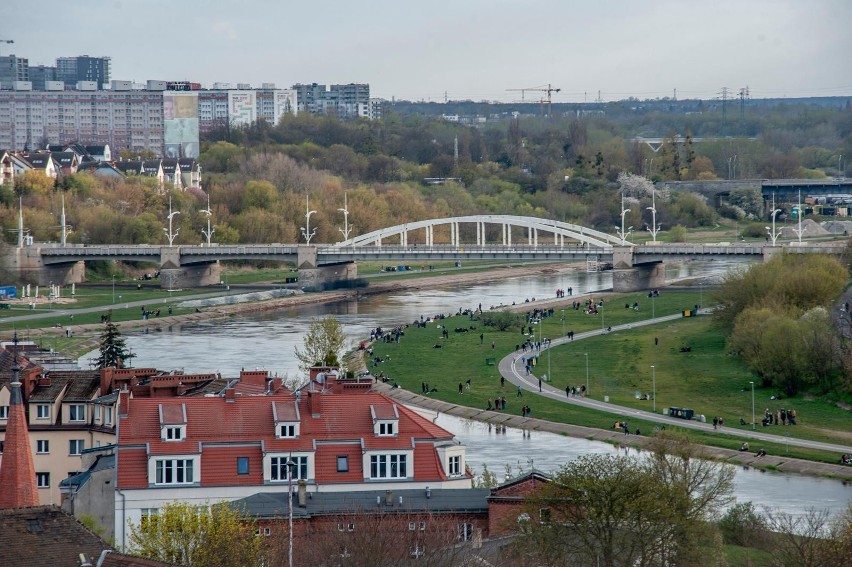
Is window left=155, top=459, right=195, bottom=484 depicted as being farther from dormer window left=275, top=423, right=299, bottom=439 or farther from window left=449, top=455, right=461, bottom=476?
window left=449, top=455, right=461, bottom=476

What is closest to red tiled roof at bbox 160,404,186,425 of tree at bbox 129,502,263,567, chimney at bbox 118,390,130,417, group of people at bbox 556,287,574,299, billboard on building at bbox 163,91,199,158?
chimney at bbox 118,390,130,417

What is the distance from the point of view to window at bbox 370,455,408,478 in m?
28.1

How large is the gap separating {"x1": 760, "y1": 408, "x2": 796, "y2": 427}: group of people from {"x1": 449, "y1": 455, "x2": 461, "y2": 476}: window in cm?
1976

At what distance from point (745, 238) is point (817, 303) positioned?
6612 cm

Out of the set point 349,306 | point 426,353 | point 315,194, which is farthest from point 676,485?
point 315,194

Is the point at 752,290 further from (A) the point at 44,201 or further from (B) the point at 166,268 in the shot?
(A) the point at 44,201

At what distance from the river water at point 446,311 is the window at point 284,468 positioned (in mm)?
9260

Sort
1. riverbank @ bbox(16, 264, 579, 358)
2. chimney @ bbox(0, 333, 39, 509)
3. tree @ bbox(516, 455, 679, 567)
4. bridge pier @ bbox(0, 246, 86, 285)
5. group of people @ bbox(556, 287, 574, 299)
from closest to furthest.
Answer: chimney @ bbox(0, 333, 39, 509)
tree @ bbox(516, 455, 679, 567)
riverbank @ bbox(16, 264, 579, 358)
group of people @ bbox(556, 287, 574, 299)
bridge pier @ bbox(0, 246, 86, 285)

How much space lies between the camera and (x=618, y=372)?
58.5m

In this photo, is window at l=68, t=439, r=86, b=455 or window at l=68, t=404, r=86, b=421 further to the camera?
window at l=68, t=404, r=86, b=421

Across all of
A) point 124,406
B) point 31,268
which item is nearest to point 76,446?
point 124,406

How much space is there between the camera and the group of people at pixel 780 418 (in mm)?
46844

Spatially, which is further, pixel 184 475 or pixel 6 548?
pixel 184 475

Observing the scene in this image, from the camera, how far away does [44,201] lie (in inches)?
4638
